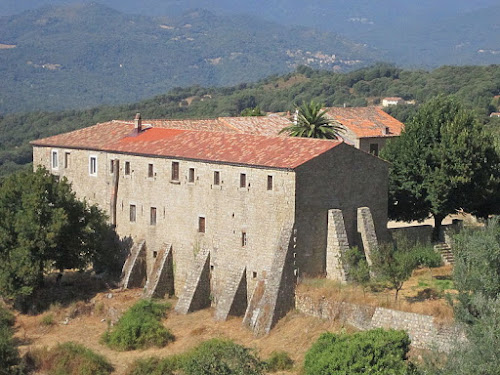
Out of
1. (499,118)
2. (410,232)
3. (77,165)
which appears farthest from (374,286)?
(499,118)

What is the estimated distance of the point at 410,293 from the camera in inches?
1465

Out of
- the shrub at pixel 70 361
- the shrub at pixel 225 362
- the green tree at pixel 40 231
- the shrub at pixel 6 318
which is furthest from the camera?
the green tree at pixel 40 231

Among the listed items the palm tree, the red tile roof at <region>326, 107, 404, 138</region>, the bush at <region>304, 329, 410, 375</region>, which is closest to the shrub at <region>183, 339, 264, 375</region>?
the bush at <region>304, 329, 410, 375</region>

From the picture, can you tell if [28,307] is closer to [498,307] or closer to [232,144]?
[232,144]

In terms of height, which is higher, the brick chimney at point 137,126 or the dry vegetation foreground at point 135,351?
the brick chimney at point 137,126

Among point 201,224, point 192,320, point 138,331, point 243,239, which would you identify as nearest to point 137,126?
point 201,224

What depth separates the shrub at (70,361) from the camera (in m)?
36.7

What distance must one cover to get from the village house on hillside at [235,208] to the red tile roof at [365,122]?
13363 millimetres

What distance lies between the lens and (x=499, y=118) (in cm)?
8362

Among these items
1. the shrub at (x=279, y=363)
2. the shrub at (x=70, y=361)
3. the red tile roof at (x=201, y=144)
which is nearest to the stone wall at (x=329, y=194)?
the red tile roof at (x=201, y=144)

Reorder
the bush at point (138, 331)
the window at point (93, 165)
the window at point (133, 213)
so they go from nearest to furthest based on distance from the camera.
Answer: the bush at point (138, 331), the window at point (133, 213), the window at point (93, 165)

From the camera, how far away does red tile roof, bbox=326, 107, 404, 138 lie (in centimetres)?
5666

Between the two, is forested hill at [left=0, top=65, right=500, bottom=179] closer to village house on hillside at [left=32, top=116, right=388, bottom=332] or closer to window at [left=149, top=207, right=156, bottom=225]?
village house on hillside at [left=32, top=116, right=388, bottom=332]

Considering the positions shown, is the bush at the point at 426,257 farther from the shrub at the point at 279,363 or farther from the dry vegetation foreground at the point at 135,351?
the shrub at the point at 279,363
